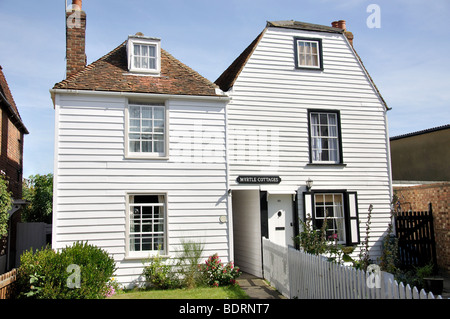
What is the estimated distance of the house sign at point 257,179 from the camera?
13227 millimetres

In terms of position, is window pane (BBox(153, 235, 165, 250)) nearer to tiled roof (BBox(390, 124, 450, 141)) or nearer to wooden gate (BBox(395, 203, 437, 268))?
wooden gate (BBox(395, 203, 437, 268))

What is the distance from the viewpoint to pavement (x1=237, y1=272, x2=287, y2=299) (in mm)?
10127

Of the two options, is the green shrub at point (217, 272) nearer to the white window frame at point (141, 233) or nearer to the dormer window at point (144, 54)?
the white window frame at point (141, 233)

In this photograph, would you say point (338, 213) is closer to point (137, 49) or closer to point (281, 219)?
point (281, 219)

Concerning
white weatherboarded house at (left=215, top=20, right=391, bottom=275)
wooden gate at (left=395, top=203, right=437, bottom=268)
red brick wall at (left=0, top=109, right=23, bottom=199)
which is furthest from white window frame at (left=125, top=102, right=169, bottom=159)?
wooden gate at (left=395, top=203, right=437, bottom=268)

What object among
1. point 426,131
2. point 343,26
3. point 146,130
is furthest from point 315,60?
point 426,131

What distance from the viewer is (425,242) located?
1396 centimetres

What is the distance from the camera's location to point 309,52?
48.9 ft

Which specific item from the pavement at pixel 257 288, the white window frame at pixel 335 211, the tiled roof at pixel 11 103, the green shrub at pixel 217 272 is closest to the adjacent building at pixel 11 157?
the tiled roof at pixel 11 103

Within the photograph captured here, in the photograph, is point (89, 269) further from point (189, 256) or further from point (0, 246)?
point (0, 246)

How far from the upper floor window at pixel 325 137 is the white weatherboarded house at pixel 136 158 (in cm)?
382

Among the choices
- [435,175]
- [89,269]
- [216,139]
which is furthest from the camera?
[435,175]

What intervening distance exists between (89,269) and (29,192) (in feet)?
61.3

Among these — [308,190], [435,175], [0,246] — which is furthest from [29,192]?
[435,175]
